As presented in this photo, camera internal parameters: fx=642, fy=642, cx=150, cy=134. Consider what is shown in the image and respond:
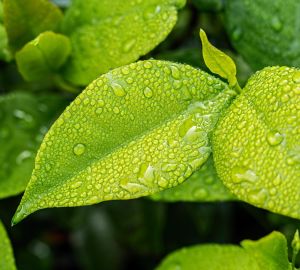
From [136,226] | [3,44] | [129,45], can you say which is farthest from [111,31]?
[136,226]

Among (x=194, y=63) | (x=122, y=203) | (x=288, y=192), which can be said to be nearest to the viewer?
(x=288, y=192)

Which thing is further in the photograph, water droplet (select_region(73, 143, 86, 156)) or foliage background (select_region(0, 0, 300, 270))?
foliage background (select_region(0, 0, 300, 270))

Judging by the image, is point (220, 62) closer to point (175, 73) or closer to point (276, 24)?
point (175, 73)

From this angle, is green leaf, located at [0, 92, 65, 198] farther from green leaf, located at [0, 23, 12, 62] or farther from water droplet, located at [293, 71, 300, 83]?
water droplet, located at [293, 71, 300, 83]

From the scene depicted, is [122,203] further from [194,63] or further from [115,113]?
[115,113]

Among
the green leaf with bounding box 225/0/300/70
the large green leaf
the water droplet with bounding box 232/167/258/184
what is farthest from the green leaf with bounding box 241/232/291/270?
the green leaf with bounding box 225/0/300/70

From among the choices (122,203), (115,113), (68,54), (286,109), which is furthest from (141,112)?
(122,203)
